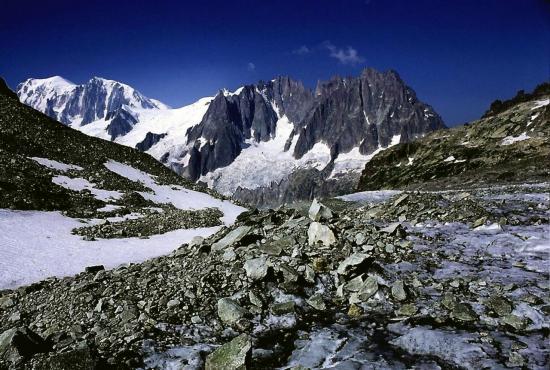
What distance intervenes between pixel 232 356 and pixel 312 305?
346cm

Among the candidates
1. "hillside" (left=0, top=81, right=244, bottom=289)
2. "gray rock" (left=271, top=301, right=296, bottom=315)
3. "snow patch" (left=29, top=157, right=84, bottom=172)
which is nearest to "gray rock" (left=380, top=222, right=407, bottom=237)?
"gray rock" (left=271, top=301, right=296, bottom=315)

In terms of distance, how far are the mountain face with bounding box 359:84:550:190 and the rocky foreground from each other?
153ft

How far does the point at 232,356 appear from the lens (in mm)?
8719

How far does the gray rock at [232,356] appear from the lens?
8580 millimetres

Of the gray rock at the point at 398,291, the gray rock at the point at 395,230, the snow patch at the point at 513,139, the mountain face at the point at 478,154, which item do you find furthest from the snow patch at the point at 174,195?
→ the snow patch at the point at 513,139

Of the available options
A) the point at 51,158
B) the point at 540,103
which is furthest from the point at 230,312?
the point at 540,103

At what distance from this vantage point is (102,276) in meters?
14.9

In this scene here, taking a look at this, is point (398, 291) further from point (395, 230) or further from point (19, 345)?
point (19, 345)

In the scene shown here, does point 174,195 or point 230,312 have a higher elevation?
point 174,195

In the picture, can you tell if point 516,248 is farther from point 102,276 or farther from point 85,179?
point 85,179

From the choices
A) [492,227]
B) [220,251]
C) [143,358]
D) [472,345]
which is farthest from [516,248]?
[143,358]

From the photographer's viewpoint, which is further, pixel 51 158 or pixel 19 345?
pixel 51 158

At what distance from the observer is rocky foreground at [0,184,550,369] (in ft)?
29.2

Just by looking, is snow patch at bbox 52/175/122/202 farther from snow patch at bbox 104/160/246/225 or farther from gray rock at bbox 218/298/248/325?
gray rock at bbox 218/298/248/325
